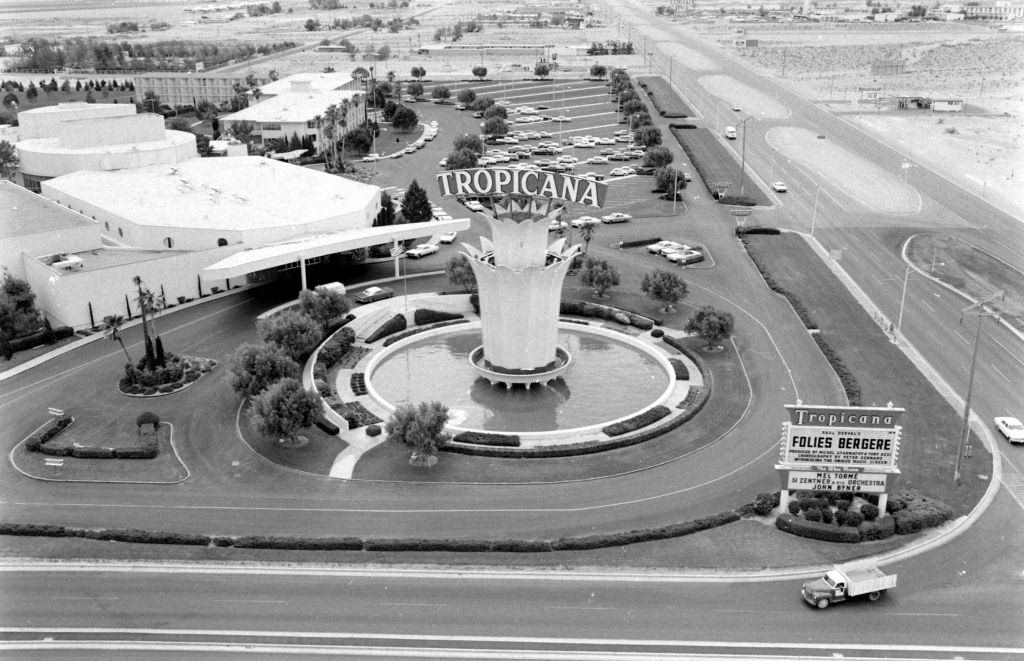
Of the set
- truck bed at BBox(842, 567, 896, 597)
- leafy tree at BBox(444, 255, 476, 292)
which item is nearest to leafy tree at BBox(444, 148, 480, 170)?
leafy tree at BBox(444, 255, 476, 292)

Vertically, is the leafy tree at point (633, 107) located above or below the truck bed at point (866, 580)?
above

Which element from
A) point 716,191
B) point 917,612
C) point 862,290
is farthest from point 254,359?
point 716,191

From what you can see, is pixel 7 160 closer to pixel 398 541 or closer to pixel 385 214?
pixel 385 214

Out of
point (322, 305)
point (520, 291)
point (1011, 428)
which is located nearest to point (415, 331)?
point (322, 305)

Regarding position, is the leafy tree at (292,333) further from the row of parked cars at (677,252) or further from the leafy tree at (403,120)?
the leafy tree at (403,120)

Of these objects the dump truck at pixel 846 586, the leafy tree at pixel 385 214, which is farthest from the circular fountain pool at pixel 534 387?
the leafy tree at pixel 385 214

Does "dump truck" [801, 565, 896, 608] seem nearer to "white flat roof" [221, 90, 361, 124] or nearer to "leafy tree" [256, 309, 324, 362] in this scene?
"leafy tree" [256, 309, 324, 362]

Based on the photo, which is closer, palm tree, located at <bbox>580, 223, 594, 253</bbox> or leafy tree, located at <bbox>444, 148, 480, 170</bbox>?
palm tree, located at <bbox>580, 223, 594, 253</bbox>
